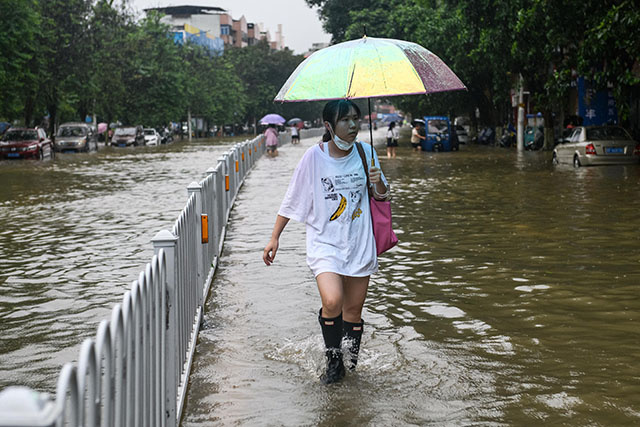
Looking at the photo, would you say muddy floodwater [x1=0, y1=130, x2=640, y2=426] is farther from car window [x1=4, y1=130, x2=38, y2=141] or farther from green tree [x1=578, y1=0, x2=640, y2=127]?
car window [x1=4, y1=130, x2=38, y2=141]

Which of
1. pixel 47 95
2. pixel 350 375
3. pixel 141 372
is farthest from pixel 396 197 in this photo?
pixel 47 95

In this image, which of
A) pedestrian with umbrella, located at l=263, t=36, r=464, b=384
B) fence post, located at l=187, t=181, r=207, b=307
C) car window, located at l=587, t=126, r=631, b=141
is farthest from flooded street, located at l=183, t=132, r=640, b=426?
car window, located at l=587, t=126, r=631, b=141

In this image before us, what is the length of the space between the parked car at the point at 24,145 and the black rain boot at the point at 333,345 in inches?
1403

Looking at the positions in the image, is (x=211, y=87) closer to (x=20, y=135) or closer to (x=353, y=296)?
(x=20, y=135)

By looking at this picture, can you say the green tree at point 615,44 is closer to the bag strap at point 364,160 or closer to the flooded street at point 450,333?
the flooded street at point 450,333

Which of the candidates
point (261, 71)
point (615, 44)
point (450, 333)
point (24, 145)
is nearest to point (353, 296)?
point (450, 333)

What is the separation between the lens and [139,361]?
3428 millimetres

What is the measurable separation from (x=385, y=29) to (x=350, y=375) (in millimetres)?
47495

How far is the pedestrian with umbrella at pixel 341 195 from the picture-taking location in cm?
530

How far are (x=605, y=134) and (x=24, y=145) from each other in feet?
80.0

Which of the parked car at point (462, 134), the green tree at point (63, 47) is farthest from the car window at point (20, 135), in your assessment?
the parked car at point (462, 134)

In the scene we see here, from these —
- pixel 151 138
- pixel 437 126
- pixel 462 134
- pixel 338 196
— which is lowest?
pixel 151 138

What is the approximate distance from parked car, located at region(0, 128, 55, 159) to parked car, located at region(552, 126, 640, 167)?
23381 millimetres

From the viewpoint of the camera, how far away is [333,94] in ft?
18.1
